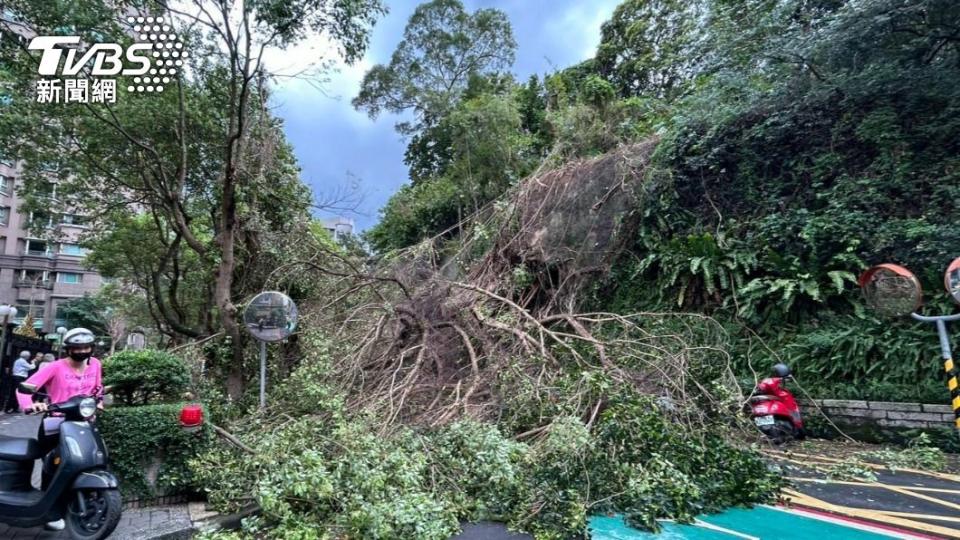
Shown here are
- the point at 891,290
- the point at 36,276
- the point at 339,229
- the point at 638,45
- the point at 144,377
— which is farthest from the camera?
the point at 36,276

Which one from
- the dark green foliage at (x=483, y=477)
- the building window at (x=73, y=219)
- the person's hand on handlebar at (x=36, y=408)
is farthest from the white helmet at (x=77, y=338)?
the building window at (x=73, y=219)

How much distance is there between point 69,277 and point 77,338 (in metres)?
45.0

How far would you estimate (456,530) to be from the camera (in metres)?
3.77

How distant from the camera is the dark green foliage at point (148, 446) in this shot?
4090mm

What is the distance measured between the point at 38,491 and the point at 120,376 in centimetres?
108

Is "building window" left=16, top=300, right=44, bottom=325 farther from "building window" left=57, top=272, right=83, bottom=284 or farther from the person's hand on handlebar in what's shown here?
the person's hand on handlebar

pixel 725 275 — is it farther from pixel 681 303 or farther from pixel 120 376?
pixel 120 376

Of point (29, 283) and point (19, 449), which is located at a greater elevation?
point (29, 283)

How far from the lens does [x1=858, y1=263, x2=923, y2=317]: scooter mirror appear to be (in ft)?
18.8

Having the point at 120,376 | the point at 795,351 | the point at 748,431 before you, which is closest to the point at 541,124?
the point at 795,351

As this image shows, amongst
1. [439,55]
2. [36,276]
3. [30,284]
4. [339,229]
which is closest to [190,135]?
[339,229]

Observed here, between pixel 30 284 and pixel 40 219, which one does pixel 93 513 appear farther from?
pixel 30 284

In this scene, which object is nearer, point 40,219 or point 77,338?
point 77,338

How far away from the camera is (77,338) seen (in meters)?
4.04
